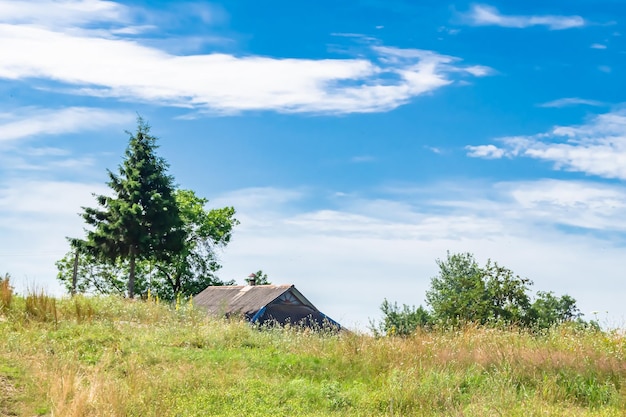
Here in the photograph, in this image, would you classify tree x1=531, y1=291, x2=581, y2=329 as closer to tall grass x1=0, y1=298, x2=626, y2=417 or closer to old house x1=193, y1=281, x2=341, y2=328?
old house x1=193, y1=281, x2=341, y2=328

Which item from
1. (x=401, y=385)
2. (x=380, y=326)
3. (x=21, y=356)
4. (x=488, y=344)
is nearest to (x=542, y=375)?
(x=488, y=344)

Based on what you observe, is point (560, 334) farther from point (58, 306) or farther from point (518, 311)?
point (518, 311)

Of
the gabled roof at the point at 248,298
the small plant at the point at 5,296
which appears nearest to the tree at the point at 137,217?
the gabled roof at the point at 248,298

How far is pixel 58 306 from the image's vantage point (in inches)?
688

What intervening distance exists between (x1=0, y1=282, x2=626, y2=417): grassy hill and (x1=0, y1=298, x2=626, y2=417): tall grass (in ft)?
0.09

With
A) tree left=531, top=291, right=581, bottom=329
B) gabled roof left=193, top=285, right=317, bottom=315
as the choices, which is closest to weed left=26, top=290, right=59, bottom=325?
gabled roof left=193, top=285, right=317, bottom=315

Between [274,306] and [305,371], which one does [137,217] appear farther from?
[305,371]

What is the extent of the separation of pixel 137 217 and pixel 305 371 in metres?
22.5

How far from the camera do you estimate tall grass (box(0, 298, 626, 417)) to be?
9.99 meters

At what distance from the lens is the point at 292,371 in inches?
497

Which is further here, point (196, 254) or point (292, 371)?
point (196, 254)

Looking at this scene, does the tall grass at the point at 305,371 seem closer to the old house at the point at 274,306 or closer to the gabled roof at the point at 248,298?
the old house at the point at 274,306

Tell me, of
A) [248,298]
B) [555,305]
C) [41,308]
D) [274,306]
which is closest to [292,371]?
[41,308]

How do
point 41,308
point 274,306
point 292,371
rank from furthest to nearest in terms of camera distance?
1. point 274,306
2. point 41,308
3. point 292,371
